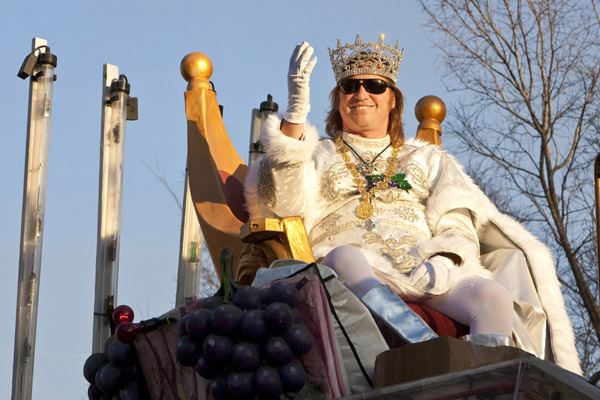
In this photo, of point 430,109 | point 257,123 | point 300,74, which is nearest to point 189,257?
point 257,123

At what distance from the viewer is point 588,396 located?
4.91ft

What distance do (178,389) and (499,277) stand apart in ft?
4.48

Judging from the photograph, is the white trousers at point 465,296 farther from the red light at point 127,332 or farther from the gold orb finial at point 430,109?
the gold orb finial at point 430,109

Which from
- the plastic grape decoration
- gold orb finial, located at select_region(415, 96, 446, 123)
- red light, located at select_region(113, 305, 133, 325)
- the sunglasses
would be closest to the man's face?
the sunglasses

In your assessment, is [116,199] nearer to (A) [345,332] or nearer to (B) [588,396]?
(A) [345,332]

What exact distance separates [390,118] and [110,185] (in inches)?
79.2

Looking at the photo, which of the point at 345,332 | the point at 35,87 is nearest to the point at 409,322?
the point at 345,332

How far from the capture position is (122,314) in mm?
2393

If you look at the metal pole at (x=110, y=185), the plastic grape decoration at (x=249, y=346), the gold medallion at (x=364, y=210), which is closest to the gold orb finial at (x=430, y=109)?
the gold medallion at (x=364, y=210)

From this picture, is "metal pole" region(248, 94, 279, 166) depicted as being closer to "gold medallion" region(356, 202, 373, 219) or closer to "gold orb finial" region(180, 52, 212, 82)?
"gold orb finial" region(180, 52, 212, 82)

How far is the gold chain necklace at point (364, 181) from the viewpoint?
10.9 feet

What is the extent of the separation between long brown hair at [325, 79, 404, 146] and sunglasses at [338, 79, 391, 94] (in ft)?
0.30

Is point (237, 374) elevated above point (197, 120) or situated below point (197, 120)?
below

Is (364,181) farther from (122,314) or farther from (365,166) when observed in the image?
(122,314)
